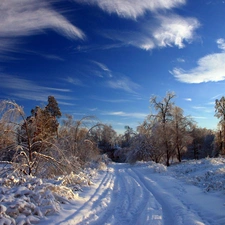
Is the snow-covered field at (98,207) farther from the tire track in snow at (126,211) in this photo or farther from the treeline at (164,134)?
the treeline at (164,134)

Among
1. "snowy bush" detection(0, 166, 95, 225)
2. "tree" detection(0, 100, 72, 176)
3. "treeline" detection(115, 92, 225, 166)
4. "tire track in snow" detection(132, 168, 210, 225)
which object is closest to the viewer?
"snowy bush" detection(0, 166, 95, 225)

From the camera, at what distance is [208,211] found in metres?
6.13

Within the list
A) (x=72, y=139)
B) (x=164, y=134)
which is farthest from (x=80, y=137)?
(x=164, y=134)

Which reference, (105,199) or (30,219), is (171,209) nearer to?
(105,199)

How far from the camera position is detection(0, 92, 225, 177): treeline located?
26.8 feet

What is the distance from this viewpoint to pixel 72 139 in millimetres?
18641

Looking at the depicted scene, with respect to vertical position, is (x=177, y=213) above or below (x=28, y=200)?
below

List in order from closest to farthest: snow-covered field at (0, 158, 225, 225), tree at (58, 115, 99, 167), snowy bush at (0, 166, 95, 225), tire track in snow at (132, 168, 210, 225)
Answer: snowy bush at (0, 166, 95, 225), snow-covered field at (0, 158, 225, 225), tire track in snow at (132, 168, 210, 225), tree at (58, 115, 99, 167)

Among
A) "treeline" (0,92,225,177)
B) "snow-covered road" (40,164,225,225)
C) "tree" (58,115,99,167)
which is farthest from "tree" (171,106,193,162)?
"snow-covered road" (40,164,225,225)

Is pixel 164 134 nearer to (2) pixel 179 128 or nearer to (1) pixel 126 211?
(2) pixel 179 128

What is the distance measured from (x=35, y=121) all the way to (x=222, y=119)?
32.6 metres

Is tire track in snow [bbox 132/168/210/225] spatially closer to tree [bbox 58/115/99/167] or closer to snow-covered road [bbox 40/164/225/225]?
snow-covered road [bbox 40/164/225/225]

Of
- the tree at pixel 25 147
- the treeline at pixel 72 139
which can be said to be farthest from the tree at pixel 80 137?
the tree at pixel 25 147

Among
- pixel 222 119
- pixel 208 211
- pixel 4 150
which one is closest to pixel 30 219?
pixel 4 150
